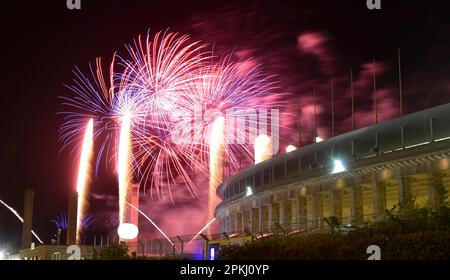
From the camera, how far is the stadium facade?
1864 inches

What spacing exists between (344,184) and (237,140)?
10.7 metres

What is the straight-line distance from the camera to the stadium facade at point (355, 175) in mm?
47344

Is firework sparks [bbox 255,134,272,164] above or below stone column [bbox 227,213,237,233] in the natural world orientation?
above

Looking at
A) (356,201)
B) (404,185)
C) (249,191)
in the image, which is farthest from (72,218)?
(404,185)

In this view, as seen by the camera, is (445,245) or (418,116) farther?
(418,116)

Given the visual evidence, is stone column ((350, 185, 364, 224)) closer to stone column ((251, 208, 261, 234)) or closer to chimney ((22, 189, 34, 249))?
stone column ((251, 208, 261, 234))

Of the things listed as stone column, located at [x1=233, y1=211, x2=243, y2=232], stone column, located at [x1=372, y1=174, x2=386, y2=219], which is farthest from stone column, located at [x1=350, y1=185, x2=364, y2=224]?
stone column, located at [x1=233, y1=211, x2=243, y2=232]

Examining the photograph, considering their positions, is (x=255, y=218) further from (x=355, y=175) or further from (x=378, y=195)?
(x=378, y=195)

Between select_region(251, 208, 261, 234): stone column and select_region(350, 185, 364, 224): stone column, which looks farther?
select_region(251, 208, 261, 234): stone column

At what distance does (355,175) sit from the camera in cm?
5441
